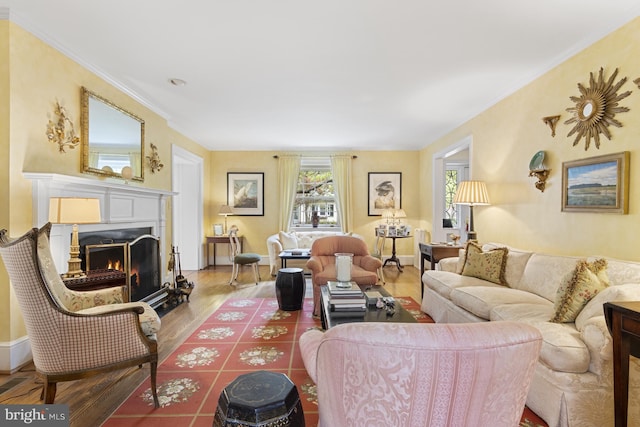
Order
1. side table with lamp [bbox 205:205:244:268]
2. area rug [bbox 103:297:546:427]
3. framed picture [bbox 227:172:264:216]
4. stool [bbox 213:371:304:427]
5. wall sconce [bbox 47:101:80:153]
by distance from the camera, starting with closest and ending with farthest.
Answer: stool [bbox 213:371:304:427], area rug [bbox 103:297:546:427], wall sconce [bbox 47:101:80:153], side table with lamp [bbox 205:205:244:268], framed picture [bbox 227:172:264:216]

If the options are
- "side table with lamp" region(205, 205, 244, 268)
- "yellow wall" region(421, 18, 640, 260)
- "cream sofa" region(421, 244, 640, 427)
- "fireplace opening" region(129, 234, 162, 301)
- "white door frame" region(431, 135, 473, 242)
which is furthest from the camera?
"side table with lamp" region(205, 205, 244, 268)

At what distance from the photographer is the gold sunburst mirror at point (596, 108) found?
241cm

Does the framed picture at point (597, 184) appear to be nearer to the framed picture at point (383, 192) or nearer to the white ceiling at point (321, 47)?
the white ceiling at point (321, 47)

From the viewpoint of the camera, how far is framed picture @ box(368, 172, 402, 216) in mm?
7070

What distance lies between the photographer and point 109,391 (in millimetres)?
2186

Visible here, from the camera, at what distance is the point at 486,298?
8.52 ft

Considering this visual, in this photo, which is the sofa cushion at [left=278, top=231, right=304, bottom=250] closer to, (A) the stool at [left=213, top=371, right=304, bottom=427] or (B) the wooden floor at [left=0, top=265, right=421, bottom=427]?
(B) the wooden floor at [left=0, top=265, right=421, bottom=427]

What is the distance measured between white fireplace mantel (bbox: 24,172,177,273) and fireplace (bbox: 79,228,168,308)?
0.11 m

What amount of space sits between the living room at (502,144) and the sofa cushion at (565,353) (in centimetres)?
110

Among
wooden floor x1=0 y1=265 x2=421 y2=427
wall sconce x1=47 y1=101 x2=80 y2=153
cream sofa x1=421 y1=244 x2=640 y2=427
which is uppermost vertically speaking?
wall sconce x1=47 y1=101 x2=80 y2=153

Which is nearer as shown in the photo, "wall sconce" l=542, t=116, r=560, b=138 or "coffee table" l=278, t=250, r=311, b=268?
"wall sconce" l=542, t=116, r=560, b=138

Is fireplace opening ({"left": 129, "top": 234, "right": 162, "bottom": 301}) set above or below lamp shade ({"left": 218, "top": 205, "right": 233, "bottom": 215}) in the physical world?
below

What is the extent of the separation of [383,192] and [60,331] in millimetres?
6150

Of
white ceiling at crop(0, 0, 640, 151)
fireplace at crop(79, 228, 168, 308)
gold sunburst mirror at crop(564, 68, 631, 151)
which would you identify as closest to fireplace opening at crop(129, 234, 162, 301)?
fireplace at crop(79, 228, 168, 308)
